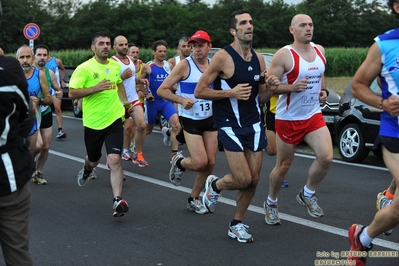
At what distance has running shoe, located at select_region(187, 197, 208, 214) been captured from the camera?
7945 millimetres

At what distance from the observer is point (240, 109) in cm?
676

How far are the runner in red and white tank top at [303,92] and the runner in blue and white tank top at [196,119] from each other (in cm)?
105

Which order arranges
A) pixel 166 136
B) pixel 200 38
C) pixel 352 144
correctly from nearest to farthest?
pixel 200 38, pixel 352 144, pixel 166 136

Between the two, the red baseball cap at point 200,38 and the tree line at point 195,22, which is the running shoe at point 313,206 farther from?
the tree line at point 195,22

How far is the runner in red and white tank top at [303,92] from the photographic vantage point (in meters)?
7.02

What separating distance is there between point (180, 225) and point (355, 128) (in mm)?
5469

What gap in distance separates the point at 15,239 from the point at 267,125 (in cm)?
644

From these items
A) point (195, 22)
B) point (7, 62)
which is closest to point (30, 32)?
point (7, 62)

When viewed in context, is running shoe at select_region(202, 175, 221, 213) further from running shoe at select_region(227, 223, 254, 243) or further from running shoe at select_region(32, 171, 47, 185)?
running shoe at select_region(32, 171, 47, 185)

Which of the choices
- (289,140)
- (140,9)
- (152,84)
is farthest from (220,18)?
(289,140)

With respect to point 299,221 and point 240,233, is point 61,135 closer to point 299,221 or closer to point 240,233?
point 299,221

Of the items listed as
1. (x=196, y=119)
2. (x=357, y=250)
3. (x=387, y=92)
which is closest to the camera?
(x=387, y=92)

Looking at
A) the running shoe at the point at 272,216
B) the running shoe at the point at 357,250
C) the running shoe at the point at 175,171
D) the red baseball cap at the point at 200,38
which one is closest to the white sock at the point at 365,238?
the running shoe at the point at 357,250

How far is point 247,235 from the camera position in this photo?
21.7 ft
